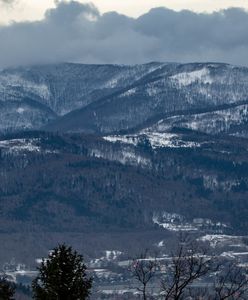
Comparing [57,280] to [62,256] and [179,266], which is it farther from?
[179,266]

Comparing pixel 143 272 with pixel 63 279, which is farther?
pixel 143 272

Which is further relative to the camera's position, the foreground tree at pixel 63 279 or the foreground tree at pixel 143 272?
the foreground tree at pixel 143 272

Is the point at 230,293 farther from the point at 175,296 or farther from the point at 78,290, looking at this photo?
the point at 78,290

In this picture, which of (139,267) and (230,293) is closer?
(230,293)

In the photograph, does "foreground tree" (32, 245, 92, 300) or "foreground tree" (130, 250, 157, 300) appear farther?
"foreground tree" (130, 250, 157, 300)

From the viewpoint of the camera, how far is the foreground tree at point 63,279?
53.8m

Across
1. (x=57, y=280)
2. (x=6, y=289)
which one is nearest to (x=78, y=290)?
(x=57, y=280)

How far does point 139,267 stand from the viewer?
61.3 metres

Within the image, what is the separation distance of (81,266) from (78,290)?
1.05m

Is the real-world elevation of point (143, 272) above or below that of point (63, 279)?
above

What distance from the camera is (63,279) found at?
54.2 metres

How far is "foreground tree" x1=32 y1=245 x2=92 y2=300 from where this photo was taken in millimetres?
53750

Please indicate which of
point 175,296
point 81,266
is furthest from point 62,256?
point 175,296

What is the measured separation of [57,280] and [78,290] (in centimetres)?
99
